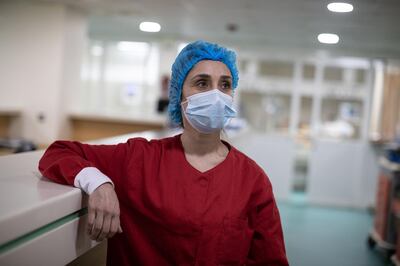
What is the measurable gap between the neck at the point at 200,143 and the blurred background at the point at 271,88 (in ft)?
1.46

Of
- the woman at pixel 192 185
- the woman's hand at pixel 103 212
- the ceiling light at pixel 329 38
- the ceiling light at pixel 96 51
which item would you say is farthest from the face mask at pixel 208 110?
the ceiling light at pixel 96 51

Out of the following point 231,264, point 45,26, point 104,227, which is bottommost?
Answer: point 231,264

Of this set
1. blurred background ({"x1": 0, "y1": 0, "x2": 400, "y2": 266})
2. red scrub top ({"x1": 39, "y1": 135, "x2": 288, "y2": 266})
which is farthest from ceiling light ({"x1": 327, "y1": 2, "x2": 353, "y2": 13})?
red scrub top ({"x1": 39, "y1": 135, "x2": 288, "y2": 266})

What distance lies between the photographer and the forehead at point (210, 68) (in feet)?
4.08

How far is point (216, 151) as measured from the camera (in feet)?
4.21

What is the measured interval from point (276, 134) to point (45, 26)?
3.68m

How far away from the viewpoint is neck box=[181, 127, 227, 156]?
1266 millimetres

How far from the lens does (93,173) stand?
1059mm

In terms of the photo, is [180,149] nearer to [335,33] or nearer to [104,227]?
[104,227]

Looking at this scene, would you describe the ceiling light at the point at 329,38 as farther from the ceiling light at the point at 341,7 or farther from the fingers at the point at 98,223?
the fingers at the point at 98,223

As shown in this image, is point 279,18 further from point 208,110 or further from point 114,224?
point 114,224

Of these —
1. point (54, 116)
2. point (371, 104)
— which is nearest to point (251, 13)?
point (54, 116)

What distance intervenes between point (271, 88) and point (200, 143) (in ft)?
17.8

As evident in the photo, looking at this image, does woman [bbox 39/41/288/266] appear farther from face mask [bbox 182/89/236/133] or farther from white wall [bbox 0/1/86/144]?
white wall [bbox 0/1/86/144]
